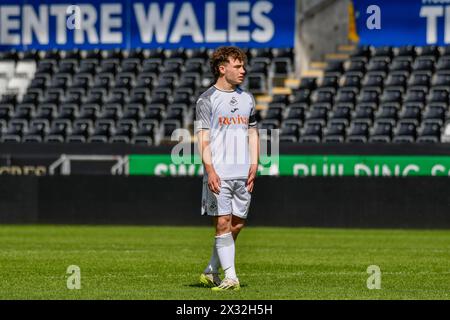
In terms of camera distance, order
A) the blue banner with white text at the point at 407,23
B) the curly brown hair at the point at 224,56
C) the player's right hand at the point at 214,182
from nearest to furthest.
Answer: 1. the player's right hand at the point at 214,182
2. the curly brown hair at the point at 224,56
3. the blue banner with white text at the point at 407,23

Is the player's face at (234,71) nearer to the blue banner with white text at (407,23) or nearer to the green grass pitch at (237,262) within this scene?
the green grass pitch at (237,262)

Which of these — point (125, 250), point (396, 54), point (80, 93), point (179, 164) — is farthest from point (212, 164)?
point (80, 93)

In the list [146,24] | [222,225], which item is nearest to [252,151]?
[222,225]

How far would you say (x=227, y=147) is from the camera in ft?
40.1

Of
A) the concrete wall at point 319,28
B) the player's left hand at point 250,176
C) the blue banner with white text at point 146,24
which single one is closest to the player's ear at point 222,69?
the player's left hand at point 250,176

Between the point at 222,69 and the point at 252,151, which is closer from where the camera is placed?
the point at 222,69

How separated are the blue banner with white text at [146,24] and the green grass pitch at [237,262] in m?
13.2

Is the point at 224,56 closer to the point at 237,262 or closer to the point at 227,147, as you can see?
Answer: the point at 227,147

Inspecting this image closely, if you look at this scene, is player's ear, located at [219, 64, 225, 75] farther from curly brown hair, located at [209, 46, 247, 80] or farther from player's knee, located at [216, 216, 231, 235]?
player's knee, located at [216, 216, 231, 235]

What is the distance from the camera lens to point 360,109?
34.7 metres

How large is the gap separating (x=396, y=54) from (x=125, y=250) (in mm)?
18436

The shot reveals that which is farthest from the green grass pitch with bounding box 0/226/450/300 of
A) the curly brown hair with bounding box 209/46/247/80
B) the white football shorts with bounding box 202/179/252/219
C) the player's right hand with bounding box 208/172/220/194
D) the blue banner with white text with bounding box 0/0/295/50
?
the blue banner with white text with bounding box 0/0/295/50

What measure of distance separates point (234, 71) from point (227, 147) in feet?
2.39

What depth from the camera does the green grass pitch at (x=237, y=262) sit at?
39.6 ft
